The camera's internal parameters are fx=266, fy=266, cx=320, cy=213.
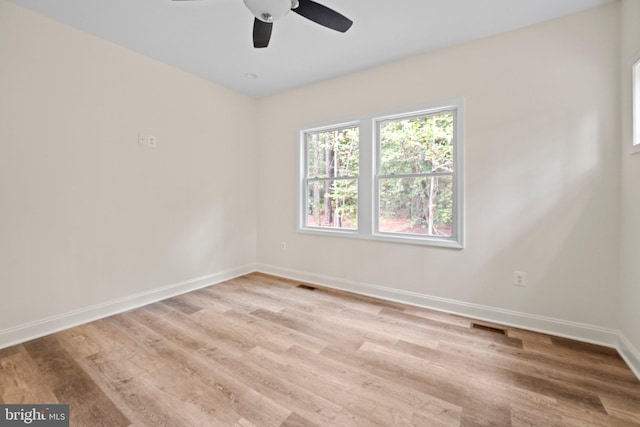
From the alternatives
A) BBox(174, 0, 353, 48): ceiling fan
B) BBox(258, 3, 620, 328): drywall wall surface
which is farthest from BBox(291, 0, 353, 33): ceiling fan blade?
BBox(258, 3, 620, 328): drywall wall surface

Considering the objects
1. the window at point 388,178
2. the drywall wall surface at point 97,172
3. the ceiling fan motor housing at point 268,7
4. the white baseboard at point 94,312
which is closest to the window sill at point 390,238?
the window at point 388,178

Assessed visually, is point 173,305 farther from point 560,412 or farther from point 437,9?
point 437,9

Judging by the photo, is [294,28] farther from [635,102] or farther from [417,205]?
[635,102]

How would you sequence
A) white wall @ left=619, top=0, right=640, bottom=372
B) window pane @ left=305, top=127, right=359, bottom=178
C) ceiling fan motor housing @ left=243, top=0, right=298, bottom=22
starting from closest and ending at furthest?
ceiling fan motor housing @ left=243, top=0, right=298, bottom=22 → white wall @ left=619, top=0, right=640, bottom=372 → window pane @ left=305, top=127, right=359, bottom=178

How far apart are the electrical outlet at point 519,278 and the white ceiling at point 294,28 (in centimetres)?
221

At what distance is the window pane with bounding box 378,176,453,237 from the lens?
2.84 m

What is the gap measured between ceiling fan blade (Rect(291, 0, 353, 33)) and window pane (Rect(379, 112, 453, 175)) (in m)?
1.45

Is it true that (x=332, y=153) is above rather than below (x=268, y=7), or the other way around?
below

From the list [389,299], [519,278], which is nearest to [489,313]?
[519,278]

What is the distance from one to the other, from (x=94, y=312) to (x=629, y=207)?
15.0ft

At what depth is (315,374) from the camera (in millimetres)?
1784

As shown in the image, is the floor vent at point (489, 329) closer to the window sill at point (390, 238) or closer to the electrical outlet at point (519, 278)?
the electrical outlet at point (519, 278)

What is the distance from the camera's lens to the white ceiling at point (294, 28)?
6.90ft

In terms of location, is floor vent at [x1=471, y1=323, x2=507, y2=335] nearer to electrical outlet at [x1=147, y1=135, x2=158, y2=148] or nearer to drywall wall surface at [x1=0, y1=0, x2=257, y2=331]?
drywall wall surface at [x1=0, y1=0, x2=257, y2=331]
